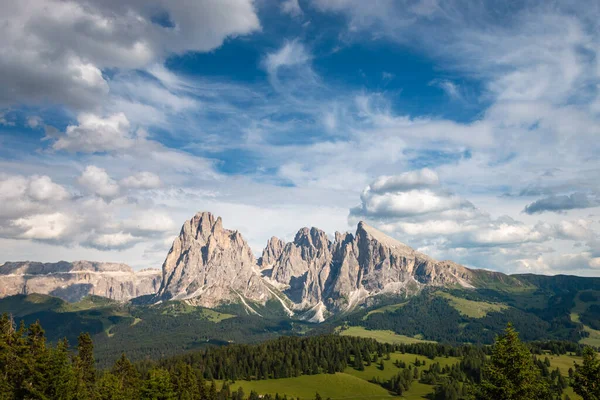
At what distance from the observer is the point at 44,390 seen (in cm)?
6806

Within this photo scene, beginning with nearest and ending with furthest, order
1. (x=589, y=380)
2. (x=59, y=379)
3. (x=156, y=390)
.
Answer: (x=589, y=380) → (x=59, y=379) → (x=156, y=390)

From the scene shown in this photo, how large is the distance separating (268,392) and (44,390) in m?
145

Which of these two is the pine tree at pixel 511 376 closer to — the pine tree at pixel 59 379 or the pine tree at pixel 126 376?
the pine tree at pixel 59 379

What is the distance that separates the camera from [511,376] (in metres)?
44.1

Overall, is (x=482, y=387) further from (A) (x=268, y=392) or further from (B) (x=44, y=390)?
(A) (x=268, y=392)

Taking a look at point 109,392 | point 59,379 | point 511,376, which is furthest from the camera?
point 109,392

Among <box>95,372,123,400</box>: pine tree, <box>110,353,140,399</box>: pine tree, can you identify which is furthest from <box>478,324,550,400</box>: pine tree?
<box>110,353,140,399</box>: pine tree

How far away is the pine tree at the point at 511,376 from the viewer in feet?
140

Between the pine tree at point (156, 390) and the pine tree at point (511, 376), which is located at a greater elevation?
the pine tree at point (511, 376)

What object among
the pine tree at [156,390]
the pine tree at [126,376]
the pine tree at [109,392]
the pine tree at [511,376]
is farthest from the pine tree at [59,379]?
the pine tree at [511,376]

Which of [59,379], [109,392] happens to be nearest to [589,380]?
[59,379]

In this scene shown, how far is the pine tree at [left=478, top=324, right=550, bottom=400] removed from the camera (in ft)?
140

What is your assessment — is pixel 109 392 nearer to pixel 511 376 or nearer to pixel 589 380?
pixel 511 376

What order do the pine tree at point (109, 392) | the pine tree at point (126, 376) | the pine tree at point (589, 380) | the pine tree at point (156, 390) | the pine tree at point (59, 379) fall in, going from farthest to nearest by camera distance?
the pine tree at point (126, 376), the pine tree at point (109, 392), the pine tree at point (156, 390), the pine tree at point (59, 379), the pine tree at point (589, 380)
